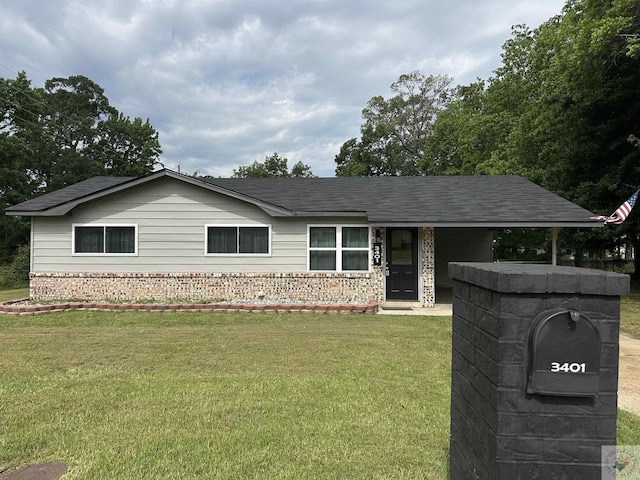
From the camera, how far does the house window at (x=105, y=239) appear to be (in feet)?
37.2

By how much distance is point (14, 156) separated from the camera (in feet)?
83.7

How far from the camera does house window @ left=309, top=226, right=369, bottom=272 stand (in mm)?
11148

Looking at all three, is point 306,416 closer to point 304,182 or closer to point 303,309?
point 303,309

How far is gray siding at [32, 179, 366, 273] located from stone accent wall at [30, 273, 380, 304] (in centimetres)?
21

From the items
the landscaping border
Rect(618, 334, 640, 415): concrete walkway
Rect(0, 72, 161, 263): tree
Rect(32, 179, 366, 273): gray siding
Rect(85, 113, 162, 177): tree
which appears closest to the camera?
Rect(618, 334, 640, 415): concrete walkway

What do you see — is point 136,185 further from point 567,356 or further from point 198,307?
point 567,356

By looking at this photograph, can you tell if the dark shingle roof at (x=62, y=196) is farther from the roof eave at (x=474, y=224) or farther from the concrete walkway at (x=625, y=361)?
the concrete walkway at (x=625, y=361)

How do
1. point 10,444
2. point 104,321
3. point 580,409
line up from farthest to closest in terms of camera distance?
point 104,321 < point 10,444 < point 580,409

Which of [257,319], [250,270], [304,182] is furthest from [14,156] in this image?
[257,319]

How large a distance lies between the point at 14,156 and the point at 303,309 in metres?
25.9

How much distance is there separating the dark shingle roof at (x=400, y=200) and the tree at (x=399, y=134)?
23.0 metres

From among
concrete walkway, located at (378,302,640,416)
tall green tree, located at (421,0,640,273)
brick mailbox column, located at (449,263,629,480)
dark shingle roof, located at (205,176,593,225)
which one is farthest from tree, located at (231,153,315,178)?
brick mailbox column, located at (449,263,629,480)

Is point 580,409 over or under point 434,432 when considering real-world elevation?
over

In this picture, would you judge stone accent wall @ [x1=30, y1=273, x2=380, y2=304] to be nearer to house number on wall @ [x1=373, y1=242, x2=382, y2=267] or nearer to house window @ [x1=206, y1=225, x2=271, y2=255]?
house window @ [x1=206, y1=225, x2=271, y2=255]
